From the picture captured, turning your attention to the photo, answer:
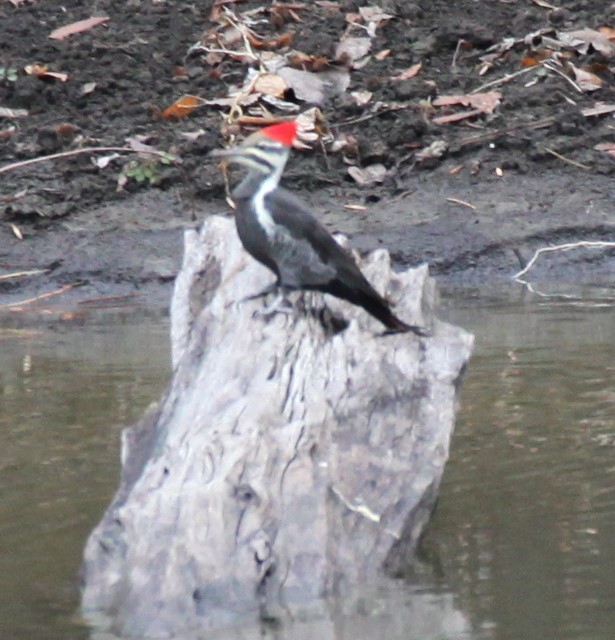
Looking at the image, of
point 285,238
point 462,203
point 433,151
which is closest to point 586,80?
point 433,151

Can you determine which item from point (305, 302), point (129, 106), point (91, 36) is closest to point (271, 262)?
point (305, 302)

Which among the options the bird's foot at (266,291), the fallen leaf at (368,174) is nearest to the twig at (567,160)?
the fallen leaf at (368,174)

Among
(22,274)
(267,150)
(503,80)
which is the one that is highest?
(267,150)

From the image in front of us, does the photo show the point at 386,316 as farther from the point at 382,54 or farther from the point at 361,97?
the point at 382,54

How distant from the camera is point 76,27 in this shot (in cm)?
1338

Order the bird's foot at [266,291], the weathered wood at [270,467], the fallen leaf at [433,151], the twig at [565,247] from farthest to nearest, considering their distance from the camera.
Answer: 1. the fallen leaf at [433,151]
2. the twig at [565,247]
3. the bird's foot at [266,291]
4. the weathered wood at [270,467]

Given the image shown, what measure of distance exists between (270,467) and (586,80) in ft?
26.6

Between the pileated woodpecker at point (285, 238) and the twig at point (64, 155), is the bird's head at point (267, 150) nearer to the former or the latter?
the pileated woodpecker at point (285, 238)

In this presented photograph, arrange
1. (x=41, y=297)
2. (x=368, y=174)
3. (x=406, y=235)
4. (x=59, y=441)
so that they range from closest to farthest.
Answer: (x=59, y=441) < (x=41, y=297) < (x=406, y=235) < (x=368, y=174)

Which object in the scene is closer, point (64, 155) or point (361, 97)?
point (64, 155)

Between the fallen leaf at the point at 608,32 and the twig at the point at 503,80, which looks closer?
the twig at the point at 503,80

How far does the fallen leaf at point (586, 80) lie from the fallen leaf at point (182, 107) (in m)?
2.83

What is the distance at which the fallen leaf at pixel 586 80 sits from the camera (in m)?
12.6

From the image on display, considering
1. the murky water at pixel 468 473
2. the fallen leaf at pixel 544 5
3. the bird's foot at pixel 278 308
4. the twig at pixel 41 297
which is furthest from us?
the fallen leaf at pixel 544 5
